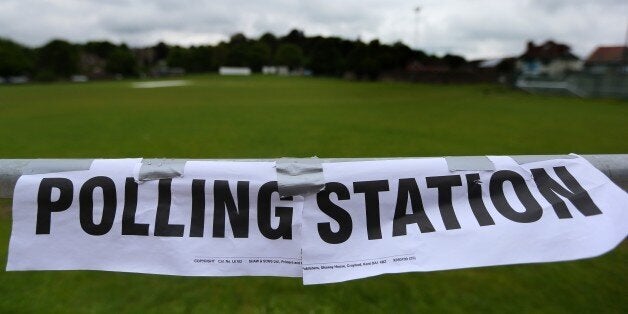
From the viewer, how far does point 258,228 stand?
2.18m

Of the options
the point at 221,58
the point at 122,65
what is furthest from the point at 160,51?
the point at 122,65

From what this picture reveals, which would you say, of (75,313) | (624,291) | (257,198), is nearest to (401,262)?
(257,198)

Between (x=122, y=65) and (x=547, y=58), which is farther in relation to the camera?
(x=122, y=65)

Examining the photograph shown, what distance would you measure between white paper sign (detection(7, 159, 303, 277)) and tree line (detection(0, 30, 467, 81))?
6874cm

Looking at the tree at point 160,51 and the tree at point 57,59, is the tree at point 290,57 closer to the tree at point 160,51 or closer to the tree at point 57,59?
the tree at point 57,59

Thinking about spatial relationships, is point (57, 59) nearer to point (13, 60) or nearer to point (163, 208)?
point (13, 60)

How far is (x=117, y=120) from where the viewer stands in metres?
13.4

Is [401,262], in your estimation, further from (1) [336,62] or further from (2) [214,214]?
(1) [336,62]

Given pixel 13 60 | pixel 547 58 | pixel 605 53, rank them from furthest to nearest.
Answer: pixel 13 60 < pixel 605 53 < pixel 547 58

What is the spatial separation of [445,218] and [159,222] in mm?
1488

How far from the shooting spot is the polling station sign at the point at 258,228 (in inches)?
84.7

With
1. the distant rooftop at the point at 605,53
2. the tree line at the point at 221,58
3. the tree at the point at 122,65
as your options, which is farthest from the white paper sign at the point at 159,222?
the tree at the point at 122,65

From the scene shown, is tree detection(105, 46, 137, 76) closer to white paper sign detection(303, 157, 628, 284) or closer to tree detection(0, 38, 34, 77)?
tree detection(0, 38, 34, 77)

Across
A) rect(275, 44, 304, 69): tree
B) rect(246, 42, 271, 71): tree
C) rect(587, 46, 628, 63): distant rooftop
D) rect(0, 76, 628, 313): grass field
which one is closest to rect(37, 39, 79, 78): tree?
rect(246, 42, 271, 71): tree
